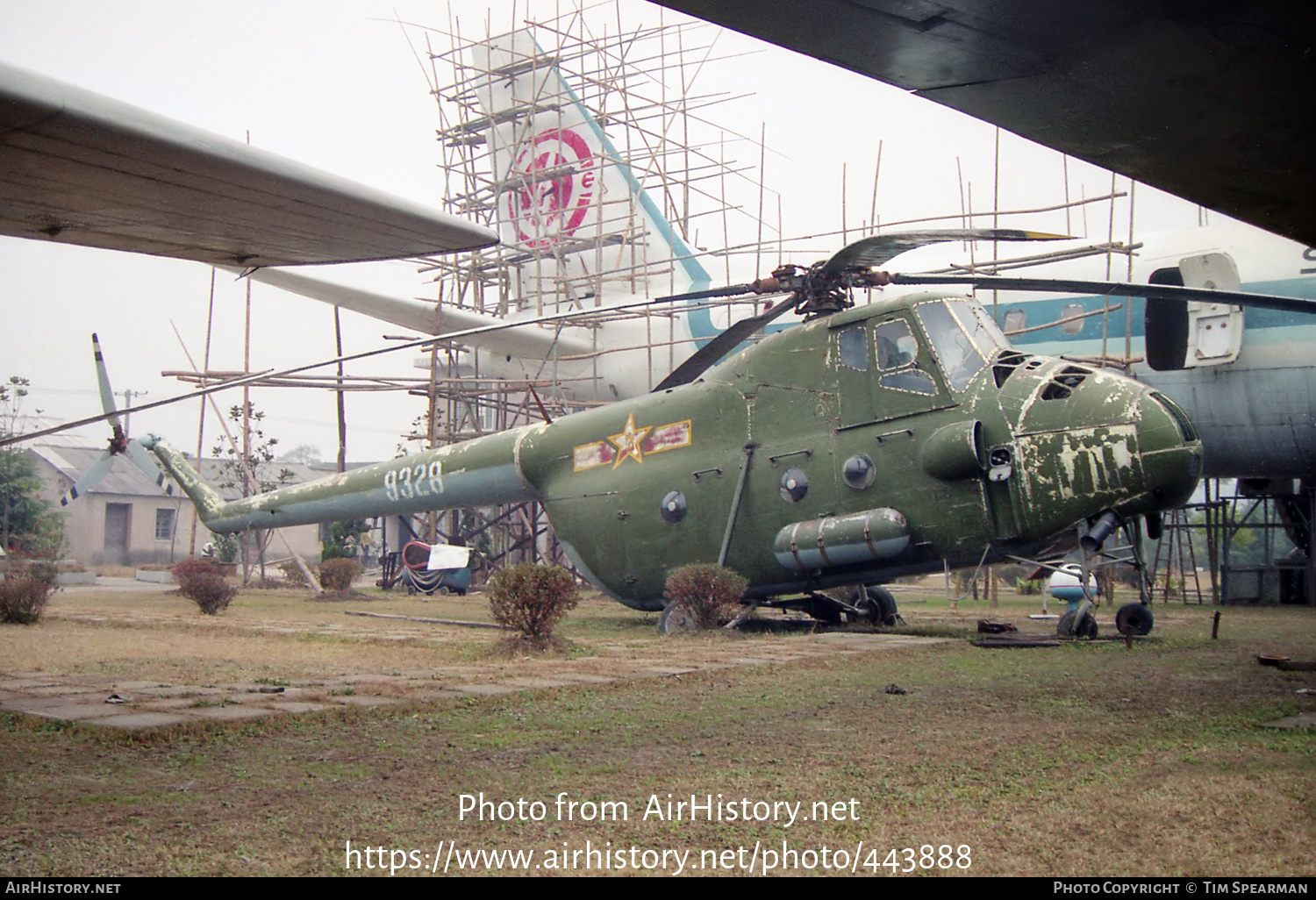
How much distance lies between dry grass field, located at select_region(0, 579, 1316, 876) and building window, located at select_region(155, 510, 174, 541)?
46285 millimetres

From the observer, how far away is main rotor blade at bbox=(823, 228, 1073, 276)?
28.0 feet

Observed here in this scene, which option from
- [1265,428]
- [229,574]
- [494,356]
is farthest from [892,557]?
[229,574]

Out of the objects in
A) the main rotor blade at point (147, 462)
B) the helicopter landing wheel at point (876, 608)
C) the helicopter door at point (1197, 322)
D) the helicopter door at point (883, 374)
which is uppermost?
the helicopter door at point (1197, 322)

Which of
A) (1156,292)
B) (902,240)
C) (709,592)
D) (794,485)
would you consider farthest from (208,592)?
(1156,292)

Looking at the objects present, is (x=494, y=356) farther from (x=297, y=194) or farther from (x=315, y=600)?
(x=297, y=194)

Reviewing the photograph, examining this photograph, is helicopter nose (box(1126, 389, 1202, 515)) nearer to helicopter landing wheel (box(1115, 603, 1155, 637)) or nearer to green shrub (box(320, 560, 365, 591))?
helicopter landing wheel (box(1115, 603, 1155, 637))

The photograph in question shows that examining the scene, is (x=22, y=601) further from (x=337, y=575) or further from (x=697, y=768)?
(x=697, y=768)

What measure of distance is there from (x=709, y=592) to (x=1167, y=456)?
4.68m

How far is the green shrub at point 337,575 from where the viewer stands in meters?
23.1

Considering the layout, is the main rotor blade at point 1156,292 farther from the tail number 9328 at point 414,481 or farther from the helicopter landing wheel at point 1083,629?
the tail number 9328 at point 414,481

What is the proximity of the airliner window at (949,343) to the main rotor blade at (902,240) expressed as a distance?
0.75 metres

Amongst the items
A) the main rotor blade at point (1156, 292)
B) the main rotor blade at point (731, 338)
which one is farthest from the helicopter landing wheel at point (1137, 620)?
the main rotor blade at point (731, 338)

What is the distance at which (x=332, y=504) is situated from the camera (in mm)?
16656

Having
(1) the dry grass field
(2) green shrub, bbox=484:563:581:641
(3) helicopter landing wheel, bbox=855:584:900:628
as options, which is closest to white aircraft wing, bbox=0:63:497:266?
(1) the dry grass field
